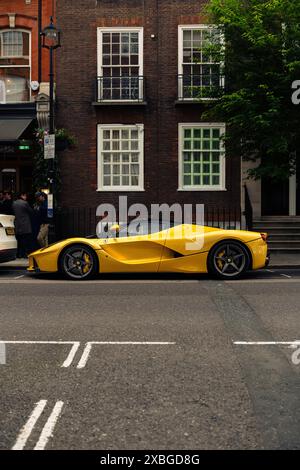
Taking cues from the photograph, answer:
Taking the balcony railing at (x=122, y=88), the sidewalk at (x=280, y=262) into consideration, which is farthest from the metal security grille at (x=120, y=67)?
the sidewalk at (x=280, y=262)

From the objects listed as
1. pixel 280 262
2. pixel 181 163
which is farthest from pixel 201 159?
pixel 280 262

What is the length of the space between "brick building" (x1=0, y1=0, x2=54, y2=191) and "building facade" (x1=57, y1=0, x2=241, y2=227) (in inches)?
27.1

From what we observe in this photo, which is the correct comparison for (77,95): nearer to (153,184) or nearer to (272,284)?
(153,184)

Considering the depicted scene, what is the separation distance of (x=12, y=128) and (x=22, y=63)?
2.98 m

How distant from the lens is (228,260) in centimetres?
1140

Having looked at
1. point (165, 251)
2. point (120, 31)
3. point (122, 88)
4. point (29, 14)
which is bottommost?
point (165, 251)

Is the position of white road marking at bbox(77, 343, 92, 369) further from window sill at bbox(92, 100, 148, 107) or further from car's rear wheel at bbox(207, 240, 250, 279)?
window sill at bbox(92, 100, 148, 107)

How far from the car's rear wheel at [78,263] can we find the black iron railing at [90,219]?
8003mm

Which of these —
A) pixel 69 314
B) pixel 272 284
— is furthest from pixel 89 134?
pixel 69 314

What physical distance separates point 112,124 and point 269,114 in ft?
24.1

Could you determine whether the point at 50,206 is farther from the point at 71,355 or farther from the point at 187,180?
the point at 71,355

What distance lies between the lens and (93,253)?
1148cm

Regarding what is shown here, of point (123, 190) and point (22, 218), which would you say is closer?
point (22, 218)

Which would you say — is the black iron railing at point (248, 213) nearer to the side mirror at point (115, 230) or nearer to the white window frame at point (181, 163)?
the white window frame at point (181, 163)
